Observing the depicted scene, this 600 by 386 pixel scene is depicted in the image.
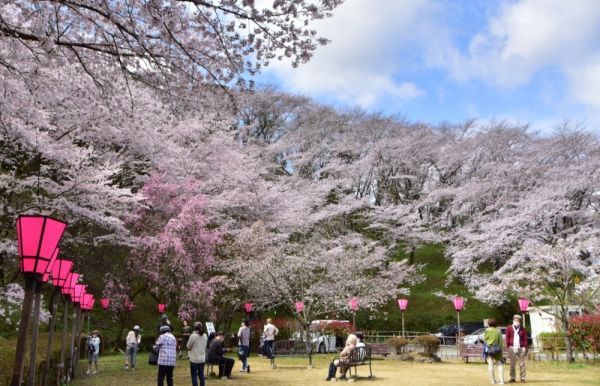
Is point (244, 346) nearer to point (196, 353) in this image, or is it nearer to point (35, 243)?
point (196, 353)

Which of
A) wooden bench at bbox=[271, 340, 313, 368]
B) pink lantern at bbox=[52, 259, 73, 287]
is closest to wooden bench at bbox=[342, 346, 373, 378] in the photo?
A: wooden bench at bbox=[271, 340, 313, 368]

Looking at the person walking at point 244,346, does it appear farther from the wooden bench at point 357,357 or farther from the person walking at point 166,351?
the person walking at point 166,351

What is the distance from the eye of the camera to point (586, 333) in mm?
16469

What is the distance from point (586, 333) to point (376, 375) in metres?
7.84

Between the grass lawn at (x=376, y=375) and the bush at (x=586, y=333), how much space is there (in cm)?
75

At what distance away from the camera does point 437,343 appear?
1845cm

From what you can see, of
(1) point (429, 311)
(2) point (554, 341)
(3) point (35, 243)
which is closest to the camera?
(3) point (35, 243)

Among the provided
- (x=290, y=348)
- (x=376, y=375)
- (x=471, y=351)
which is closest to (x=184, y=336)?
(x=290, y=348)

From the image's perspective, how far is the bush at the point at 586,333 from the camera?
16.3 m

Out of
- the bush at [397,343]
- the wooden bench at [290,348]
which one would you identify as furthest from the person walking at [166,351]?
the bush at [397,343]

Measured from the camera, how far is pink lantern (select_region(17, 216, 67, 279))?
442cm

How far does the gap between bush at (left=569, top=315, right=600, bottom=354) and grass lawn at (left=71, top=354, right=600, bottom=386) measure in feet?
2.45

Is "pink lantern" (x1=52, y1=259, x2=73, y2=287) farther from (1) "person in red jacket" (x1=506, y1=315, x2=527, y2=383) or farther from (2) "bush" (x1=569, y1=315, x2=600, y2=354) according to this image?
(2) "bush" (x1=569, y1=315, x2=600, y2=354)

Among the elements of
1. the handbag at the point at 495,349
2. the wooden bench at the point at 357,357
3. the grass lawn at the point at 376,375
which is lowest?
the grass lawn at the point at 376,375
